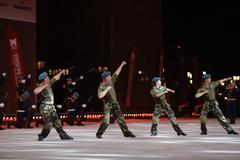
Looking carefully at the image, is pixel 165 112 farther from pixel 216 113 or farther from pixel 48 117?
pixel 48 117

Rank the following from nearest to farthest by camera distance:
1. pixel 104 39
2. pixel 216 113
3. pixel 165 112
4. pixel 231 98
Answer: pixel 165 112 < pixel 216 113 < pixel 231 98 < pixel 104 39

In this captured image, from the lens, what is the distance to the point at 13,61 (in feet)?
82.8

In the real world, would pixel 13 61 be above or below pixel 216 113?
above

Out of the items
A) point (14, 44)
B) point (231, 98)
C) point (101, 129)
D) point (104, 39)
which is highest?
point (104, 39)

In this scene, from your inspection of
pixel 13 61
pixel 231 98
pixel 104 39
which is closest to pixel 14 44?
pixel 13 61

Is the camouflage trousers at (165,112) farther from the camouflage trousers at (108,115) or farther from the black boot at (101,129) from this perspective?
the black boot at (101,129)

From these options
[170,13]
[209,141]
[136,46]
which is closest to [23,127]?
[209,141]

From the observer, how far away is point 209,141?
14930 mm

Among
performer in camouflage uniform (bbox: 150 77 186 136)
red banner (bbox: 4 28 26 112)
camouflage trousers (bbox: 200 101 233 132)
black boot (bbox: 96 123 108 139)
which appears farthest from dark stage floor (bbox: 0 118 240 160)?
red banner (bbox: 4 28 26 112)

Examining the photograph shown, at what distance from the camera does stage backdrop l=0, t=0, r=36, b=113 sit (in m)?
25.2

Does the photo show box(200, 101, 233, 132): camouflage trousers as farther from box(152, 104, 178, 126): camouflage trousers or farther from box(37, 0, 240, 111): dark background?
box(37, 0, 240, 111): dark background

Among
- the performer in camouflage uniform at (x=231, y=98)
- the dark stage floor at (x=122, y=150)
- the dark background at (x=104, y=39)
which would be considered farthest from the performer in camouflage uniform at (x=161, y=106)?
the dark background at (x=104, y=39)

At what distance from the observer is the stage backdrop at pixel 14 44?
25234mm

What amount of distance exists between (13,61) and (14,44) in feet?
2.35
